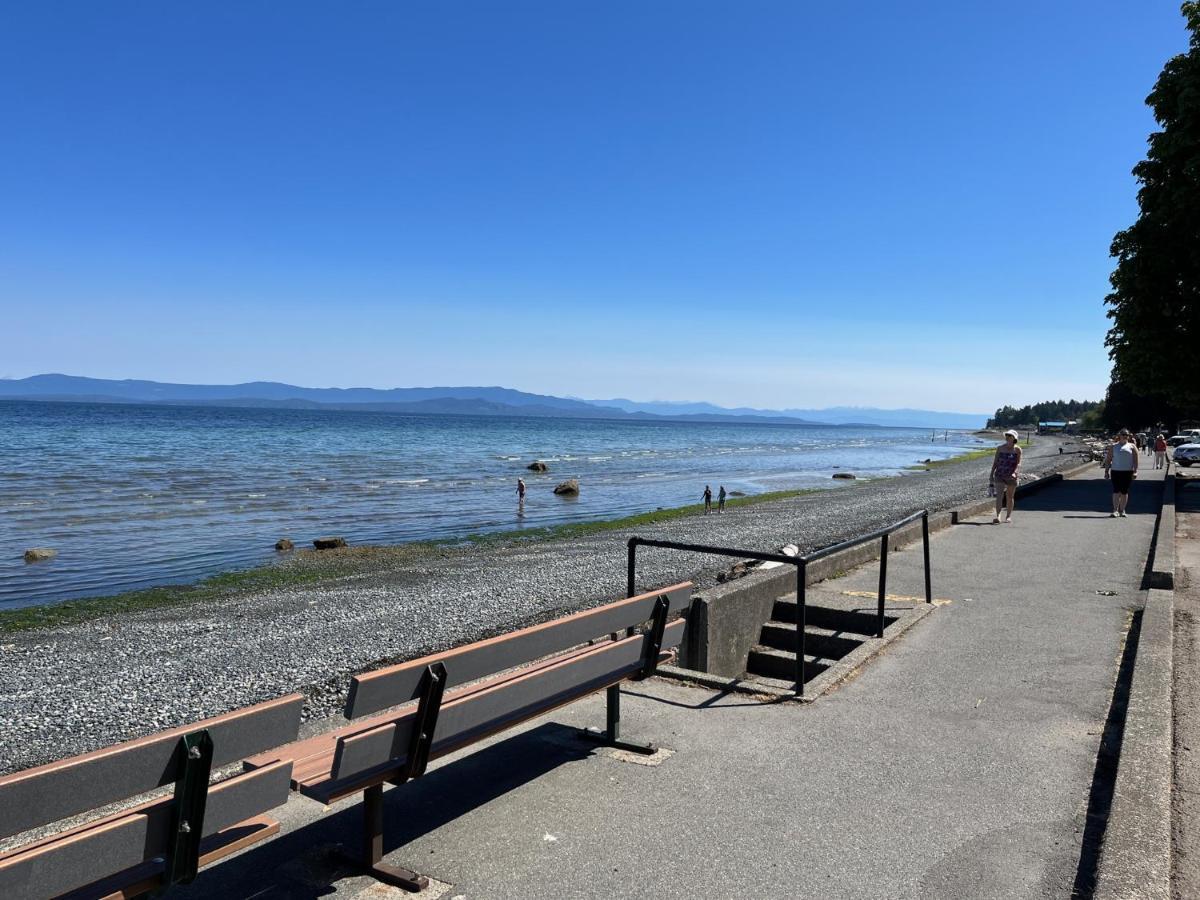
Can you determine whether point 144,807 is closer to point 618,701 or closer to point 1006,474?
point 618,701

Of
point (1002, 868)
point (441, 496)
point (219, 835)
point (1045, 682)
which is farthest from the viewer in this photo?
point (441, 496)

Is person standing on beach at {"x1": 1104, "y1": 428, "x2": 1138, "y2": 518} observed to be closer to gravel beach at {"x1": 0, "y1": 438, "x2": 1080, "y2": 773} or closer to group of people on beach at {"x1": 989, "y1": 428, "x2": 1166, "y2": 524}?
group of people on beach at {"x1": 989, "y1": 428, "x2": 1166, "y2": 524}

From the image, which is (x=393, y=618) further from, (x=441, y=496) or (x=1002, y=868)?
(x=441, y=496)

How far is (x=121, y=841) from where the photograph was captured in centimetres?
253

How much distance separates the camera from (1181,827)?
3.68 metres

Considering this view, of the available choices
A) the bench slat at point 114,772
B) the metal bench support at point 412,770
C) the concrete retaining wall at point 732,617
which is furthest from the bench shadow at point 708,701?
the bench slat at point 114,772

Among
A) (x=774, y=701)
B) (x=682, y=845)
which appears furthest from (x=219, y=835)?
(x=774, y=701)

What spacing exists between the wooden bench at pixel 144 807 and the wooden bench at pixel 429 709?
0.24m

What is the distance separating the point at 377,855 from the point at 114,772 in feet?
4.06

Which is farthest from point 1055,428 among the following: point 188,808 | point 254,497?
point 188,808

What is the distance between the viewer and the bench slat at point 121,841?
2.31 metres

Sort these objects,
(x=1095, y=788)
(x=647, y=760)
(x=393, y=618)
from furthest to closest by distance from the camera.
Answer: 1. (x=393, y=618)
2. (x=647, y=760)
3. (x=1095, y=788)

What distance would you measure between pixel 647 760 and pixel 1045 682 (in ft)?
10.3

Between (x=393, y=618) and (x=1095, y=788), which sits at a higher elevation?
(x=1095, y=788)
